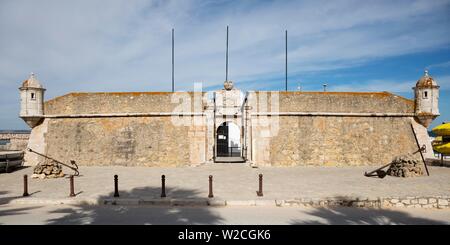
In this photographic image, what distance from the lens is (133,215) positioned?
588cm

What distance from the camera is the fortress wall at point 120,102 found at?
14.5 m

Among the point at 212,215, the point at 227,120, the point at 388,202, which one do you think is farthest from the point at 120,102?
the point at 388,202

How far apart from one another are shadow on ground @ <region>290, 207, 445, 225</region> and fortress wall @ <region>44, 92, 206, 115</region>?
30.8ft

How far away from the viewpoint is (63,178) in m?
10.2

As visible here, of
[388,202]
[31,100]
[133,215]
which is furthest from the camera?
[31,100]

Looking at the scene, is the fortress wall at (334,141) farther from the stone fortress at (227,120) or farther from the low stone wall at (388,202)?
the low stone wall at (388,202)

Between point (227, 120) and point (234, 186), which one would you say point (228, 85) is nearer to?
point (227, 120)

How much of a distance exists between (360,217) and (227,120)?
9591 millimetres

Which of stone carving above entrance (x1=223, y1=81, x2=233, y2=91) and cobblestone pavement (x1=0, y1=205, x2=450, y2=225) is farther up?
stone carving above entrance (x1=223, y1=81, x2=233, y2=91)

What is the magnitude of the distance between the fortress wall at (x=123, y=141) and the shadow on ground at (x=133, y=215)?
7092mm

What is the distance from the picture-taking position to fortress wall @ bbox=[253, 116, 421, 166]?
554 inches

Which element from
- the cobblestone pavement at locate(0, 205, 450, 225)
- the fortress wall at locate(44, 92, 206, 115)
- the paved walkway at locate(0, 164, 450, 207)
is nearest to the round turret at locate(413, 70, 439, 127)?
the paved walkway at locate(0, 164, 450, 207)

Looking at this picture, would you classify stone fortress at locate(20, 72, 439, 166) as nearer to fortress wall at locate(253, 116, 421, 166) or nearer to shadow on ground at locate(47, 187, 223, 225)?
fortress wall at locate(253, 116, 421, 166)
